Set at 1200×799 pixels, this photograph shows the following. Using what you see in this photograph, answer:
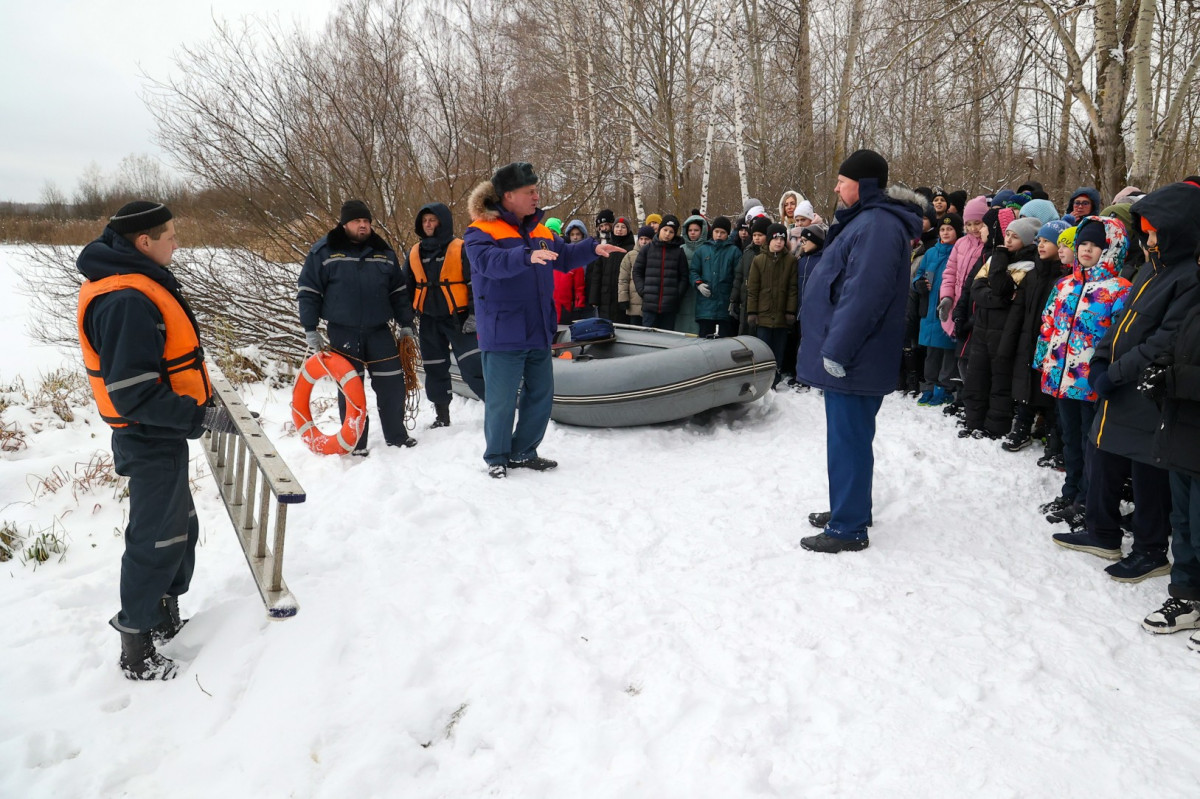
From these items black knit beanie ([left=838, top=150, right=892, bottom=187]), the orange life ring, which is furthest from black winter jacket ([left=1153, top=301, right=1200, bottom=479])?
the orange life ring

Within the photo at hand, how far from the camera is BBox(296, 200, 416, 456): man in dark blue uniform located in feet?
15.6

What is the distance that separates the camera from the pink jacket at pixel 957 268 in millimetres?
5398

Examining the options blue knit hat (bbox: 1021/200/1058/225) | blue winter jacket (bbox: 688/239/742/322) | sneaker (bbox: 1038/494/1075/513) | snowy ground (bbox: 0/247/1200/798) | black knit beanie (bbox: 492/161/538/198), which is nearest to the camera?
snowy ground (bbox: 0/247/1200/798)

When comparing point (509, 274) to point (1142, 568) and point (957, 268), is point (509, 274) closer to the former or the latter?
point (1142, 568)

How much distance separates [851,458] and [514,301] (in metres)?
2.11

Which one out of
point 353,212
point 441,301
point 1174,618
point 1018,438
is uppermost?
point 353,212

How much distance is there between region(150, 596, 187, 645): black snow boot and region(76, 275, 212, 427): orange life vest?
76cm

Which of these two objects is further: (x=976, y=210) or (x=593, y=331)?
(x=593, y=331)

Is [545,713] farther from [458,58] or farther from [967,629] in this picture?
[458,58]

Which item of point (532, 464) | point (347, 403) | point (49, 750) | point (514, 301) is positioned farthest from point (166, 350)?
point (532, 464)

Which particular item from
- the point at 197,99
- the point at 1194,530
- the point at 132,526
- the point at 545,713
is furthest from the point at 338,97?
the point at 1194,530

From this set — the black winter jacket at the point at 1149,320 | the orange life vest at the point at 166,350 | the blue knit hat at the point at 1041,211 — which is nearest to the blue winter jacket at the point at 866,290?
the black winter jacket at the point at 1149,320

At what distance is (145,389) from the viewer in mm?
2441

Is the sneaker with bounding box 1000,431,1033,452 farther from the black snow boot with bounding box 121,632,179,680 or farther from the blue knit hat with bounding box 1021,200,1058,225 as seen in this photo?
the black snow boot with bounding box 121,632,179,680
